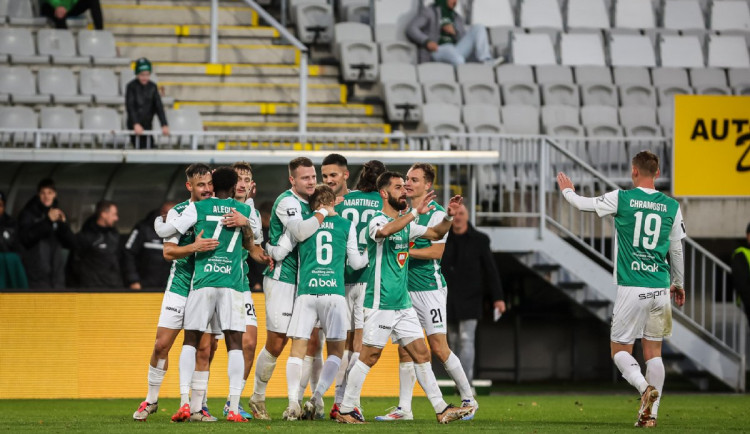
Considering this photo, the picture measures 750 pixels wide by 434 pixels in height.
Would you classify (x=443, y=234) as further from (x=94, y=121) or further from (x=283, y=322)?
(x=94, y=121)

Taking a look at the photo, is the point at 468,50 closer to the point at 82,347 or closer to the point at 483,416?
the point at 82,347

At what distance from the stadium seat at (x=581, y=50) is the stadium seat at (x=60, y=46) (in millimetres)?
7597

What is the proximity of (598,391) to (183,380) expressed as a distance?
25.3ft

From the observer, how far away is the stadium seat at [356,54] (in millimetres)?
19484

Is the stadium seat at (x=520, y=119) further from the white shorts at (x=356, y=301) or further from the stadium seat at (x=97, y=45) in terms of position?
the white shorts at (x=356, y=301)

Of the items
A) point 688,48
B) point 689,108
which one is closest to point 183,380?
point 689,108

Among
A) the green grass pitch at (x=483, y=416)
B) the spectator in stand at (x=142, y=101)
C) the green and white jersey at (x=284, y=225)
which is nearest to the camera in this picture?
the green grass pitch at (x=483, y=416)

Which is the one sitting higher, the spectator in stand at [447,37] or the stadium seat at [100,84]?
the spectator in stand at [447,37]

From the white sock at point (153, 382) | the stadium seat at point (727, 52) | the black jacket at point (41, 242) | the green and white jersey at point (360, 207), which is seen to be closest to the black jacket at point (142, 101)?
the black jacket at point (41, 242)

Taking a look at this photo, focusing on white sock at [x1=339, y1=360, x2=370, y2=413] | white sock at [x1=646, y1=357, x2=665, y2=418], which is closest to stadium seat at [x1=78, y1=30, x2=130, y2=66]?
white sock at [x1=339, y1=360, x2=370, y2=413]

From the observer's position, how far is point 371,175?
10.6m

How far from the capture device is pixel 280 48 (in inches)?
798

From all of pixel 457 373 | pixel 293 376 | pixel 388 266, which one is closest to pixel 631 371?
pixel 457 373

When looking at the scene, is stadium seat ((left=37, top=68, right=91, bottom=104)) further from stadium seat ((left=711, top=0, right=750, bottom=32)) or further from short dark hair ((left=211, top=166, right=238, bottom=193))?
stadium seat ((left=711, top=0, right=750, bottom=32))
